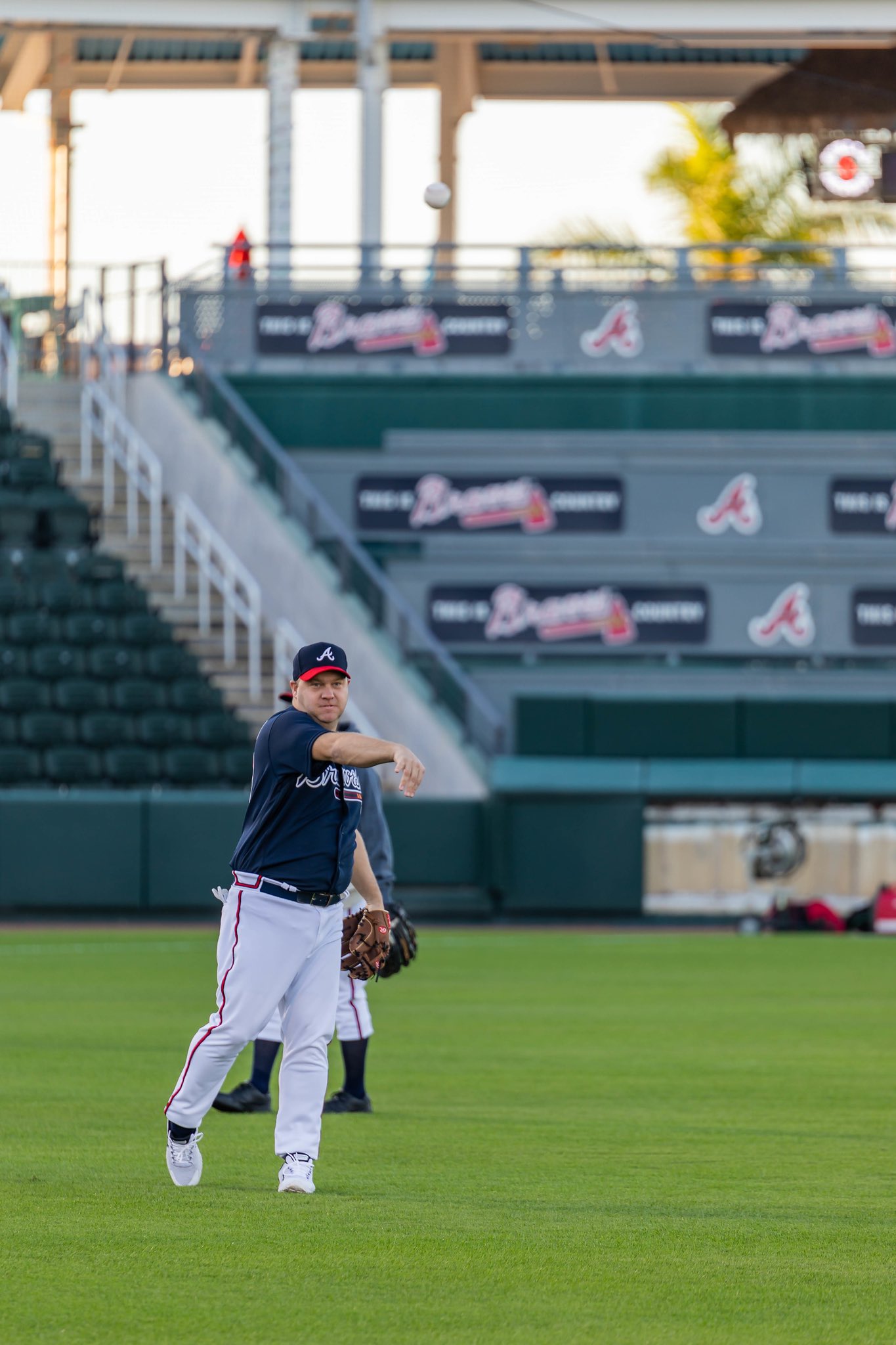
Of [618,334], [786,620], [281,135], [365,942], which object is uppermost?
[281,135]

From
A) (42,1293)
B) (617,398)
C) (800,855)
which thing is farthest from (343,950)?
(617,398)

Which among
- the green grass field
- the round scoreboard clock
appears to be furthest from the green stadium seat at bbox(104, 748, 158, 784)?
the round scoreboard clock

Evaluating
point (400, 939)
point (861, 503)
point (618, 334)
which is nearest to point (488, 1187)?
point (400, 939)

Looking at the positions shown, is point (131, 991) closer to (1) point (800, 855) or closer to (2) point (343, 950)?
(2) point (343, 950)

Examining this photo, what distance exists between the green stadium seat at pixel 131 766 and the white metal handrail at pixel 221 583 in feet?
5.92

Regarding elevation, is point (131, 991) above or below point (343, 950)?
below

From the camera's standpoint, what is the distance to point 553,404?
28.8m

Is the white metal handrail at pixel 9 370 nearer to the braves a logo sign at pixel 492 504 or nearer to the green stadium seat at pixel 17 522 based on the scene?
the green stadium seat at pixel 17 522

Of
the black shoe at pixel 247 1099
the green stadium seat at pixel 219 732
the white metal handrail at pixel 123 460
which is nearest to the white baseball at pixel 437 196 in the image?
the white metal handrail at pixel 123 460

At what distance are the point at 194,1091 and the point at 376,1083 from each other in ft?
12.3

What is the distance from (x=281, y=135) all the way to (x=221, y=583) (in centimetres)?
862

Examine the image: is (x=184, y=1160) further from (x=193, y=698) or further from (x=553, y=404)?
(x=553, y=404)

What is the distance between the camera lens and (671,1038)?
1289cm

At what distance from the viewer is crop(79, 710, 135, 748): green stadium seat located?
950 inches
